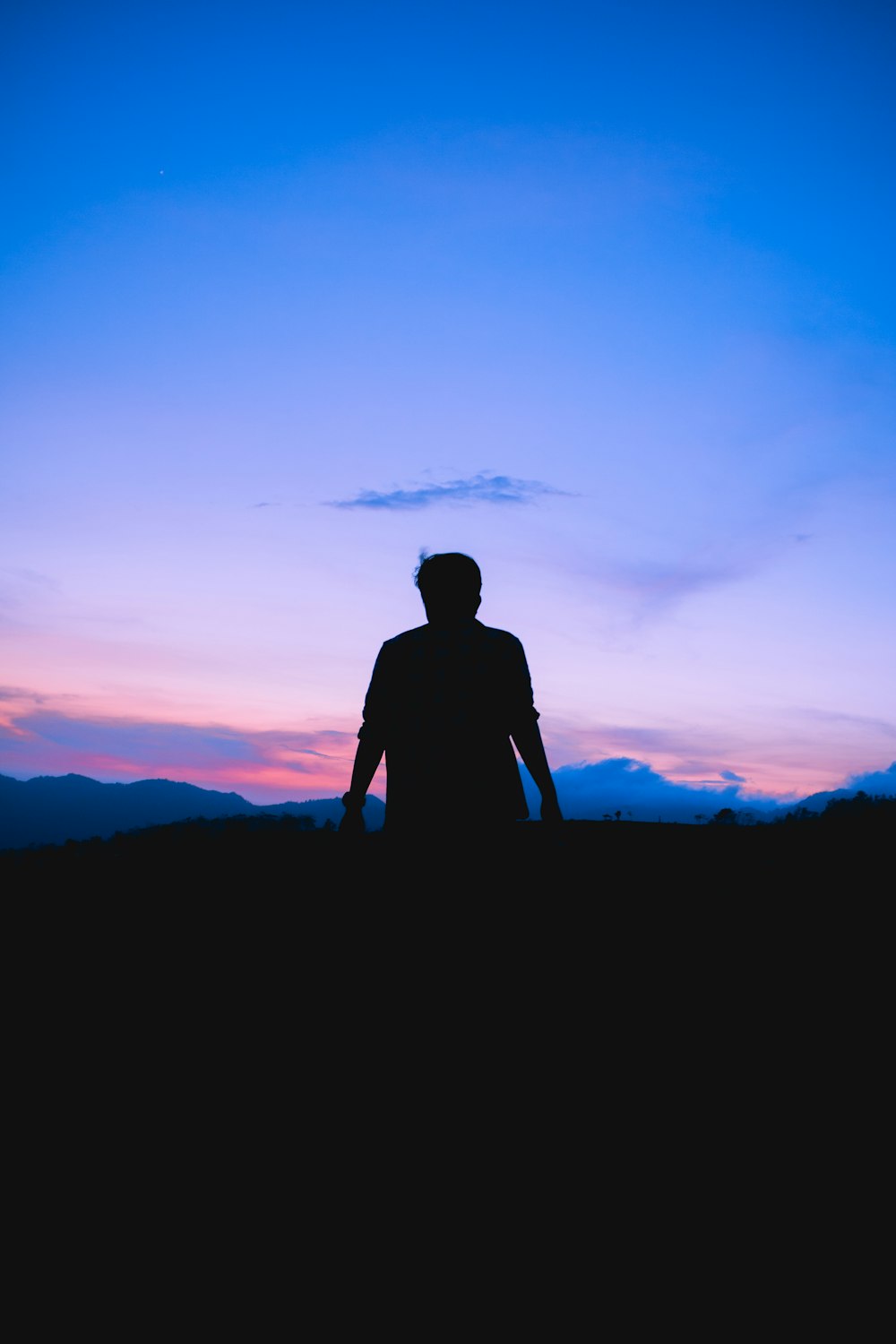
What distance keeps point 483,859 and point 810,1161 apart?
1.42 metres

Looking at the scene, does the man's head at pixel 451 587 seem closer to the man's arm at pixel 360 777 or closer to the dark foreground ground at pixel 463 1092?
the man's arm at pixel 360 777

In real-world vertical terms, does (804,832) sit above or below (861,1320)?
above

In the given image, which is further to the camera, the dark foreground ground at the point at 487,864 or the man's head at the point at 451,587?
the man's head at the point at 451,587

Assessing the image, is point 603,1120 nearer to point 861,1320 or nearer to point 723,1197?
point 723,1197

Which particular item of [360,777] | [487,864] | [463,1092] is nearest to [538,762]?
[487,864]

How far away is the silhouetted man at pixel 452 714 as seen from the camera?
319 centimetres

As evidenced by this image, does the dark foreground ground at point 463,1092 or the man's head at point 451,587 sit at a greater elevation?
the man's head at point 451,587

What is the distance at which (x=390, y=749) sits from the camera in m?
3.35

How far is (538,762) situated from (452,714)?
0.52 metres

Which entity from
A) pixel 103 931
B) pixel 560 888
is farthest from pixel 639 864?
pixel 103 931

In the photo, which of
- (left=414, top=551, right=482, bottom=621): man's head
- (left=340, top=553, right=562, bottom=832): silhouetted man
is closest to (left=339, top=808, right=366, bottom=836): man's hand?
(left=340, top=553, right=562, bottom=832): silhouetted man

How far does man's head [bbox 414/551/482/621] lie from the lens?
346 cm

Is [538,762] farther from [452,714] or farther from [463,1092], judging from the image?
[463,1092]

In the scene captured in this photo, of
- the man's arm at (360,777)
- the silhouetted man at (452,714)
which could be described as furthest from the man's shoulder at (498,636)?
the man's arm at (360,777)
